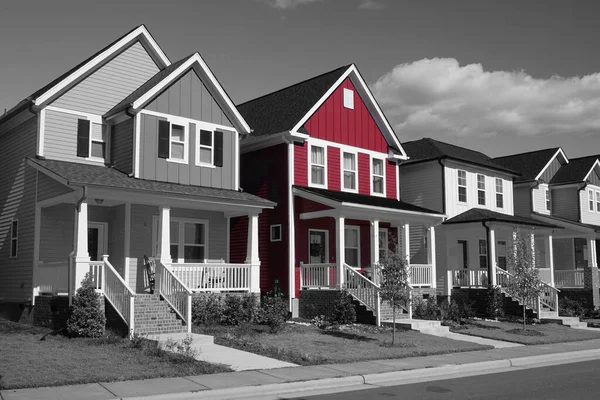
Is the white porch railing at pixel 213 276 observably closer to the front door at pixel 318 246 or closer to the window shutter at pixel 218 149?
the window shutter at pixel 218 149

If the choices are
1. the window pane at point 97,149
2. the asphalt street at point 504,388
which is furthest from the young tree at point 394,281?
the window pane at point 97,149

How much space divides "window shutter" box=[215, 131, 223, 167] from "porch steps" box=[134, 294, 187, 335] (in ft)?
20.7

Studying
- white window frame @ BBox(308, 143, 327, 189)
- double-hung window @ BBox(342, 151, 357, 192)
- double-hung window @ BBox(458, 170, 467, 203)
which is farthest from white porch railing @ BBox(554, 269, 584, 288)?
white window frame @ BBox(308, 143, 327, 189)

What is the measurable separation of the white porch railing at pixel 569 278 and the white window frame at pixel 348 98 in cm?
1526

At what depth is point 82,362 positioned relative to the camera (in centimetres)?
1339

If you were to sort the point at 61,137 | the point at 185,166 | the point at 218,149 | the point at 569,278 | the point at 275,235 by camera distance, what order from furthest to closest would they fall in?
the point at 569,278 < the point at 275,235 < the point at 218,149 < the point at 185,166 < the point at 61,137

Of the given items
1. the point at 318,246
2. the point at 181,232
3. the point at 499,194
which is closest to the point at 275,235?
the point at 318,246

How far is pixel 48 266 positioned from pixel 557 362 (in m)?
15.0

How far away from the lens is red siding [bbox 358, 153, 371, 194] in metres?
27.6

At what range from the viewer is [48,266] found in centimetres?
1975

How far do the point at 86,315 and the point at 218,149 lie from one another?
28.0 ft

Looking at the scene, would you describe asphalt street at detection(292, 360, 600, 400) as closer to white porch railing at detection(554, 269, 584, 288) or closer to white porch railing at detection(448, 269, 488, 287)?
white porch railing at detection(448, 269, 488, 287)

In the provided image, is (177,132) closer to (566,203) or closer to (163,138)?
(163,138)

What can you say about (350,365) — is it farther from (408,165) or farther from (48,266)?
(408,165)
